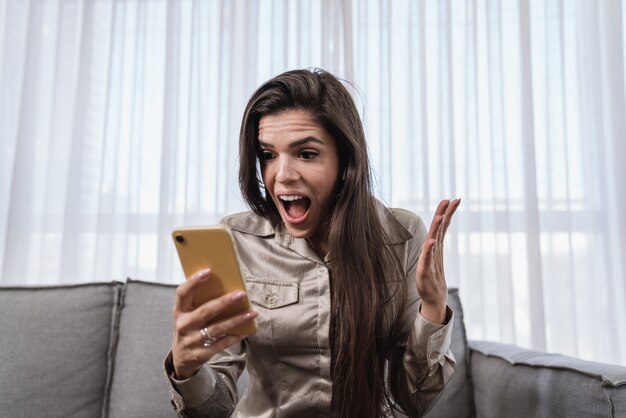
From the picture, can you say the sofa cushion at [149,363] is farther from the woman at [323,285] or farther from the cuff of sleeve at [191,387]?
the cuff of sleeve at [191,387]

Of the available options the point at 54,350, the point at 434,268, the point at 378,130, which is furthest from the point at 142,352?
the point at 378,130

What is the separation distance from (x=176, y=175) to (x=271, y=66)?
542mm

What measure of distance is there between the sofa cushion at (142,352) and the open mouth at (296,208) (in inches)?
25.5

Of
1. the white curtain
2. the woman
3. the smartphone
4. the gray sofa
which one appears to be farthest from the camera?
the white curtain

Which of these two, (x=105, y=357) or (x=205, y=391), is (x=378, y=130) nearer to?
(x=105, y=357)

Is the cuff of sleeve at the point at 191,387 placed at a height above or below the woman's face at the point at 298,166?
below

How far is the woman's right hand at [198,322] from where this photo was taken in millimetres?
814

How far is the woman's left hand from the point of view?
0.99 m

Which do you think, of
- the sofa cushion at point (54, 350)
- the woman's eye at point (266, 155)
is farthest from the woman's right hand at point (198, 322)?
the sofa cushion at point (54, 350)

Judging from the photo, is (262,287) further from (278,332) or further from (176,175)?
(176,175)

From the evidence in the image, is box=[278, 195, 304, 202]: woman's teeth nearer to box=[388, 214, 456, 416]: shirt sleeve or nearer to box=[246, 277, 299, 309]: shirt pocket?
box=[246, 277, 299, 309]: shirt pocket

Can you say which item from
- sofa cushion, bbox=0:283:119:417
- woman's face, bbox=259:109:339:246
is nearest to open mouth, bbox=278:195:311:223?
woman's face, bbox=259:109:339:246

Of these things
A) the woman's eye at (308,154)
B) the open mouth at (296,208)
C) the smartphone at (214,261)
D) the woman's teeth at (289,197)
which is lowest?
the smartphone at (214,261)

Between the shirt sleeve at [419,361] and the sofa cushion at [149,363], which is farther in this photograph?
the sofa cushion at [149,363]
